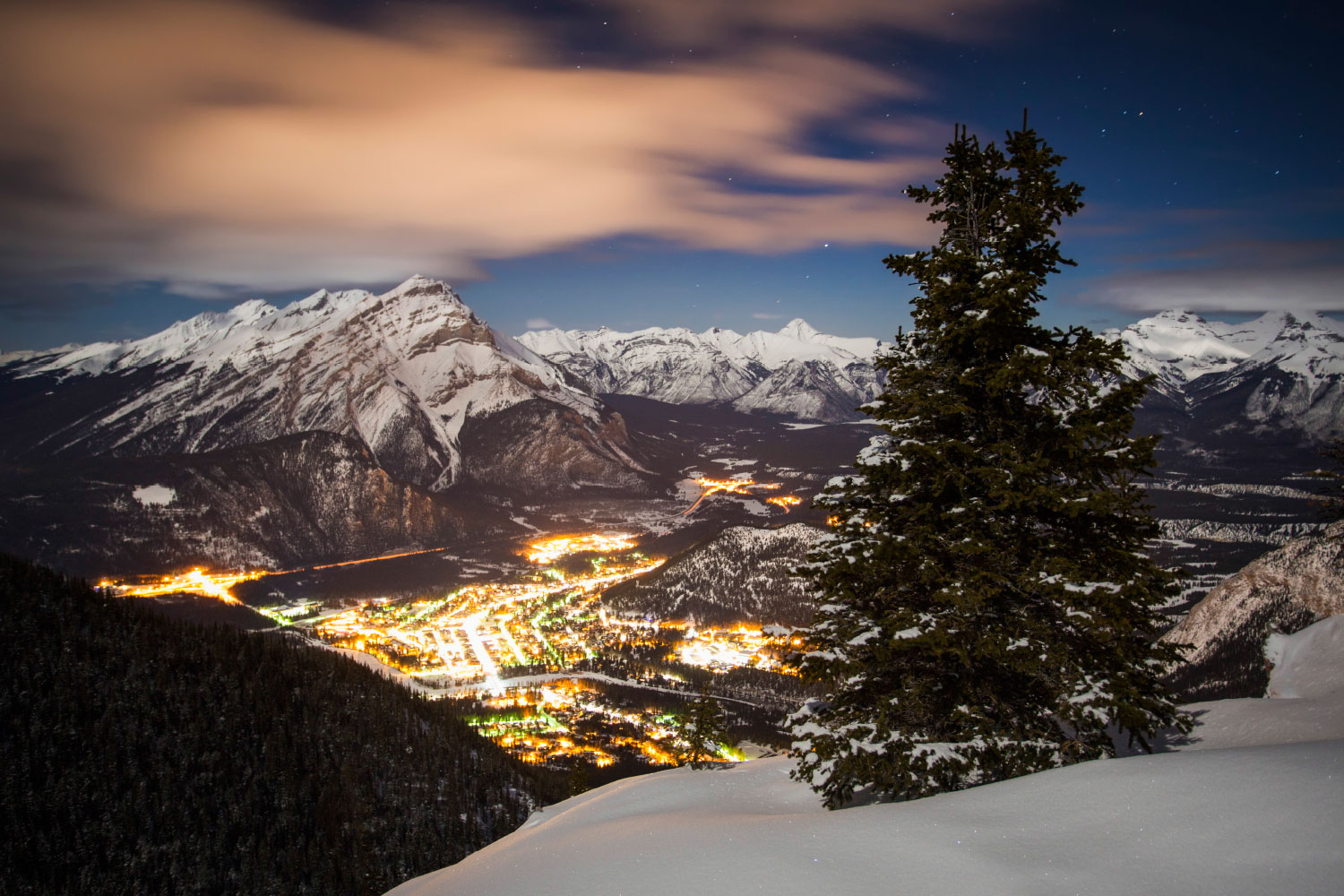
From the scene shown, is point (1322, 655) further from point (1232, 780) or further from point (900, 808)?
point (900, 808)

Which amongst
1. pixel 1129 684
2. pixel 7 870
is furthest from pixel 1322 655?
pixel 7 870

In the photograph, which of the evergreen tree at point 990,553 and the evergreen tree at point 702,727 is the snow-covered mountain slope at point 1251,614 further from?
the evergreen tree at point 990,553

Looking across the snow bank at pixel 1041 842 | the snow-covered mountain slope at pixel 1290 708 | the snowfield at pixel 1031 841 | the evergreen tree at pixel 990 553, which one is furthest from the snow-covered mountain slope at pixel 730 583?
the snow bank at pixel 1041 842

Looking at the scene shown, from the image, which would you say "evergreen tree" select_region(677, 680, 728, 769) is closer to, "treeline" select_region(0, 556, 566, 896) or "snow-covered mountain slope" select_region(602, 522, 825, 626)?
"treeline" select_region(0, 556, 566, 896)

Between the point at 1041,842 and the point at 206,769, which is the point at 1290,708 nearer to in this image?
the point at 1041,842

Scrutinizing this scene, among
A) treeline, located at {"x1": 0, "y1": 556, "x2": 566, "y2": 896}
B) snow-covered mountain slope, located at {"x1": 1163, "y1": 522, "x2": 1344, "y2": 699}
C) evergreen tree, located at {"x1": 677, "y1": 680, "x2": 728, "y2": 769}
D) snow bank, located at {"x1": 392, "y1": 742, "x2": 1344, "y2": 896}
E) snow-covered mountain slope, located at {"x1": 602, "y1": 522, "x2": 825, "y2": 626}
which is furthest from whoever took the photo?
snow-covered mountain slope, located at {"x1": 602, "y1": 522, "x2": 825, "y2": 626}

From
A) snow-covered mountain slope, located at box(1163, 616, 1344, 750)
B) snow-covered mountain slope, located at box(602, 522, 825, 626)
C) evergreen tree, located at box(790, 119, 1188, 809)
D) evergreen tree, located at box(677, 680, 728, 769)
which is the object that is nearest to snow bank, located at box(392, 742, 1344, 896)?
evergreen tree, located at box(790, 119, 1188, 809)
